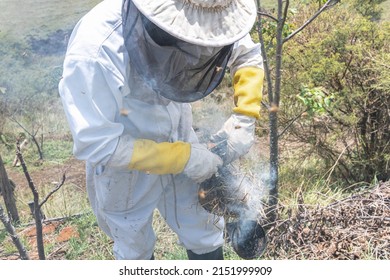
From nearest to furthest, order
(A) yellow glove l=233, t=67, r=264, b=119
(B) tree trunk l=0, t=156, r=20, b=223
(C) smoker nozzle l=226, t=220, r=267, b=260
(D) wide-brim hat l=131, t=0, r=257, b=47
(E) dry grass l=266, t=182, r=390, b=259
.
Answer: (D) wide-brim hat l=131, t=0, r=257, b=47 < (A) yellow glove l=233, t=67, r=264, b=119 < (C) smoker nozzle l=226, t=220, r=267, b=260 < (E) dry grass l=266, t=182, r=390, b=259 < (B) tree trunk l=0, t=156, r=20, b=223

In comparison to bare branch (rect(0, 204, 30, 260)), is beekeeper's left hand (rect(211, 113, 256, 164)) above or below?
above

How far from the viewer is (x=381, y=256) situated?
2621 mm

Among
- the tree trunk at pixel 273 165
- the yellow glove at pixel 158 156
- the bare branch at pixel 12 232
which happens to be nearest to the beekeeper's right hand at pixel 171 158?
the yellow glove at pixel 158 156

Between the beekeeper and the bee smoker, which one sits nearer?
the beekeeper

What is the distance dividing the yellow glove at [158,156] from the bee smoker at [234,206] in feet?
0.82

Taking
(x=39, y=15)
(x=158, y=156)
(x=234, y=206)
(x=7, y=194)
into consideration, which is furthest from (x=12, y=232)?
(x=39, y=15)

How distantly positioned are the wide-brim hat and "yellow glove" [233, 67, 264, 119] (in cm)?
43

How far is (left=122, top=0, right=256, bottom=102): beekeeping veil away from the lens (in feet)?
5.14

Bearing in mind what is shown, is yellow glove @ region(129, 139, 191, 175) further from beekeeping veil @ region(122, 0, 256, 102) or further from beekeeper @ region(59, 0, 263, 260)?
beekeeping veil @ region(122, 0, 256, 102)

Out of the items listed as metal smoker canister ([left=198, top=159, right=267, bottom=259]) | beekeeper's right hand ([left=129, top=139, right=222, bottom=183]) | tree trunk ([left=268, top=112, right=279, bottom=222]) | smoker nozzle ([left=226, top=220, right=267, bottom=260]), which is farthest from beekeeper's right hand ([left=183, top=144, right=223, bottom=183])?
tree trunk ([left=268, top=112, right=279, bottom=222])

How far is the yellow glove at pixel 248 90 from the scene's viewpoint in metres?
2.05

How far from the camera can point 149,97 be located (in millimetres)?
1922

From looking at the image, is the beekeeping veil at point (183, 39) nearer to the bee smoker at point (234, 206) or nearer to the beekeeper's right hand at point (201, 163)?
the beekeeper's right hand at point (201, 163)
